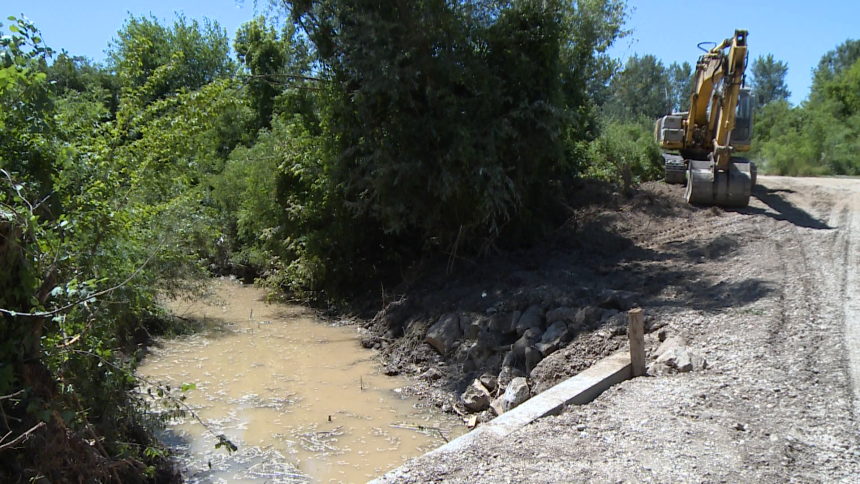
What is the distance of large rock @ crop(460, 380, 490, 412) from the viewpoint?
898cm

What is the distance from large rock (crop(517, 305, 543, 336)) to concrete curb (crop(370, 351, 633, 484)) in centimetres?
220

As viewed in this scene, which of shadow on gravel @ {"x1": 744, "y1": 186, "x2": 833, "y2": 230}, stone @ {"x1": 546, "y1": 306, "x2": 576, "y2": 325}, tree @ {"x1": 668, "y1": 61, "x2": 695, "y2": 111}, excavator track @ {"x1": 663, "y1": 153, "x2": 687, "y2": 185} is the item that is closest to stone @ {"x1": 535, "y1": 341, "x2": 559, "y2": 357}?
stone @ {"x1": 546, "y1": 306, "x2": 576, "y2": 325}

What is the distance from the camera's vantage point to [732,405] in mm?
6254

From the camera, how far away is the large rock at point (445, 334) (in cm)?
1101

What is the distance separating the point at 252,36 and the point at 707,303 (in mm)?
22941

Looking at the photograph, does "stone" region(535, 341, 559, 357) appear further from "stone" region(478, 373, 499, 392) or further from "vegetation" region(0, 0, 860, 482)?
"vegetation" region(0, 0, 860, 482)

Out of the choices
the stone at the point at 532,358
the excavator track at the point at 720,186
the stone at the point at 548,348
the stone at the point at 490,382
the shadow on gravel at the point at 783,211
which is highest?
the excavator track at the point at 720,186

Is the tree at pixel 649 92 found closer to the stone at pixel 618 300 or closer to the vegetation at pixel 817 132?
the vegetation at pixel 817 132

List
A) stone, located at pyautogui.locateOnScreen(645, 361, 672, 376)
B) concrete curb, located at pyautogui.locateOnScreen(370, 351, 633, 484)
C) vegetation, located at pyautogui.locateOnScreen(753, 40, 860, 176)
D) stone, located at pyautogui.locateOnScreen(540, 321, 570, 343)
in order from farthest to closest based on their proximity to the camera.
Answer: vegetation, located at pyautogui.locateOnScreen(753, 40, 860, 176) < stone, located at pyautogui.locateOnScreen(540, 321, 570, 343) < stone, located at pyautogui.locateOnScreen(645, 361, 672, 376) < concrete curb, located at pyautogui.locateOnScreen(370, 351, 633, 484)

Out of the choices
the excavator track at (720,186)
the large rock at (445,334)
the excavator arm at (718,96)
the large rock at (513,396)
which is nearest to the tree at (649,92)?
the excavator arm at (718,96)

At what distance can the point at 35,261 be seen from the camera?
193 inches

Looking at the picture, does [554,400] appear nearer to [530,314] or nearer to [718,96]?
[530,314]

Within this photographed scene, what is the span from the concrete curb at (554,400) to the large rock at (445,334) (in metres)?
3.39

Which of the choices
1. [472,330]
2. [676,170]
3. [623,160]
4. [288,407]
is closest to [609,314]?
[472,330]
